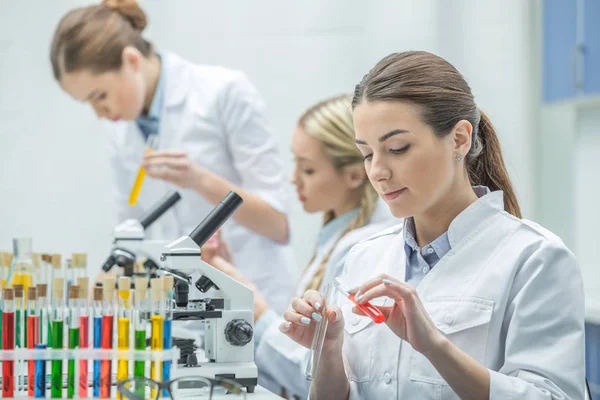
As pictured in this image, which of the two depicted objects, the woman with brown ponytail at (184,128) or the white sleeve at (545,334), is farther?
the woman with brown ponytail at (184,128)

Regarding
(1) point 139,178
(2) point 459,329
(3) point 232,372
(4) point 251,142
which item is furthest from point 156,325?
(4) point 251,142

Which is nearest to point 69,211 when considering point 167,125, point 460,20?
point 167,125

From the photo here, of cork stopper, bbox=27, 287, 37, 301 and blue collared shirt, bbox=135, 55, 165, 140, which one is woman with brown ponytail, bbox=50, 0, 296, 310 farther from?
cork stopper, bbox=27, 287, 37, 301

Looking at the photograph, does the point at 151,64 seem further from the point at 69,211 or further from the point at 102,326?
the point at 102,326

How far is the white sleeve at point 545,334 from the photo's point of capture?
1260 mm

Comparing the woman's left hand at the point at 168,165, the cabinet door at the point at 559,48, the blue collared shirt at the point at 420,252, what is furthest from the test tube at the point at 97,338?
the cabinet door at the point at 559,48

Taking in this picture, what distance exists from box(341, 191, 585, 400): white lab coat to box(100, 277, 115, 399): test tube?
0.47m

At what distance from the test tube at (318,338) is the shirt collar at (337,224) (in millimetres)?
892

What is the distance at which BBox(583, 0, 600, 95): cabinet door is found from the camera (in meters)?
3.60

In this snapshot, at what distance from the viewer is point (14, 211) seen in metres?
3.65

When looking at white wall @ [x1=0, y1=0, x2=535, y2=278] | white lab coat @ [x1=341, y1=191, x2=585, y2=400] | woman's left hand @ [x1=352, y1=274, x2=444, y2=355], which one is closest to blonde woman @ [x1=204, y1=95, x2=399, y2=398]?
white lab coat @ [x1=341, y1=191, x2=585, y2=400]

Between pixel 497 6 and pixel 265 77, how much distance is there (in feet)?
4.26

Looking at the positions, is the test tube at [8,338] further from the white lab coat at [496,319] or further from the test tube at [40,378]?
the white lab coat at [496,319]

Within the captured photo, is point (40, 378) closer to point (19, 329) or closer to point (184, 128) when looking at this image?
point (19, 329)
